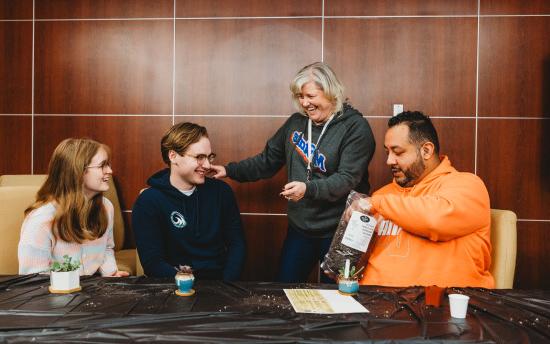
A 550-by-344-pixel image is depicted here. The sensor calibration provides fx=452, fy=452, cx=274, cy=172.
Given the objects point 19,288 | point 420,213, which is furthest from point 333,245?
point 19,288

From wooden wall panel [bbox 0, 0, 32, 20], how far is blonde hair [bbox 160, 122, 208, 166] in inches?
79.0

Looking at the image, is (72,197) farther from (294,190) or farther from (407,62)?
(407,62)

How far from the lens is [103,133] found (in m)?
3.38

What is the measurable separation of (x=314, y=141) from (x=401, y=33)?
1.24 m

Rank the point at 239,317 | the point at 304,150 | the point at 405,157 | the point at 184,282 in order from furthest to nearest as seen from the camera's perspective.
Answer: the point at 304,150 < the point at 405,157 < the point at 184,282 < the point at 239,317

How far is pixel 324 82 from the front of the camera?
237 centimetres

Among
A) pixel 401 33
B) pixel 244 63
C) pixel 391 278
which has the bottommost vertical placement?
pixel 391 278

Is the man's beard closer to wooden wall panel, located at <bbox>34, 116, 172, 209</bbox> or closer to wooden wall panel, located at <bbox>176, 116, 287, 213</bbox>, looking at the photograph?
wooden wall panel, located at <bbox>176, 116, 287, 213</bbox>

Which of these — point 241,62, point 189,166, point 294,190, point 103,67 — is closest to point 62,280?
point 189,166

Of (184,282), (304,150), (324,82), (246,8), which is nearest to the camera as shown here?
(184,282)

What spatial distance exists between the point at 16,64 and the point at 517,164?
3721 mm

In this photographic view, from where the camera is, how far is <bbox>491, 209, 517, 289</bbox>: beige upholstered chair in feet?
6.32

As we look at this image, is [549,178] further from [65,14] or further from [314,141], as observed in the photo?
[65,14]

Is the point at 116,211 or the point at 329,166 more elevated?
the point at 329,166
